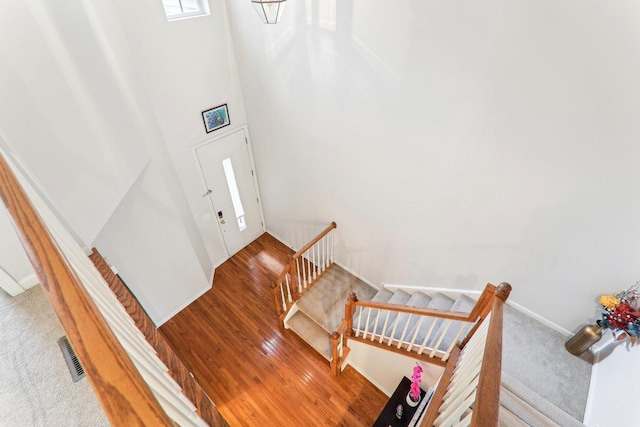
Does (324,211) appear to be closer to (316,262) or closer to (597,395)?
(316,262)

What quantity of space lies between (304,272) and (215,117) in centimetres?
252

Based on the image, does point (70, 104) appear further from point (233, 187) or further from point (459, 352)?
point (459, 352)

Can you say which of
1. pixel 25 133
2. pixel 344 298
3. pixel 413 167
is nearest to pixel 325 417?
pixel 344 298

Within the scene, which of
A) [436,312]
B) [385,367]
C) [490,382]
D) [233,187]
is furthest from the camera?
[233,187]

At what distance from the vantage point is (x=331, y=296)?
14.2 feet

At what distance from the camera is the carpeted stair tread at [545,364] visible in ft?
7.84

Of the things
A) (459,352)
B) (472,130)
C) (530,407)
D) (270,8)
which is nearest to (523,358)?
(530,407)

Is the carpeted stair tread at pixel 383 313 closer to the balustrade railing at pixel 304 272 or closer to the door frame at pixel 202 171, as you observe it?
the balustrade railing at pixel 304 272

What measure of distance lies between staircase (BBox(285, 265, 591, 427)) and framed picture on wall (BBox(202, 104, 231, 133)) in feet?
9.55

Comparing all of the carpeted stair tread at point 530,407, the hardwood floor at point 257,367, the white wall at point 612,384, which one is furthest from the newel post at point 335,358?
the white wall at point 612,384

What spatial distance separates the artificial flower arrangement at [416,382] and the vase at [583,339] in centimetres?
132

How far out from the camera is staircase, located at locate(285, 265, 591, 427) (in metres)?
2.12

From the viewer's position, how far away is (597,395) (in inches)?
89.7

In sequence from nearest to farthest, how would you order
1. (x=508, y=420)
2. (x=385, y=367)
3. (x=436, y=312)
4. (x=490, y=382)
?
(x=490, y=382)
(x=508, y=420)
(x=436, y=312)
(x=385, y=367)
